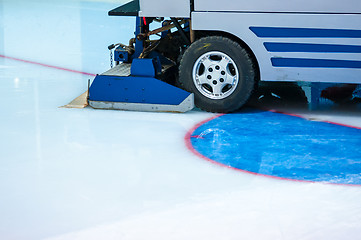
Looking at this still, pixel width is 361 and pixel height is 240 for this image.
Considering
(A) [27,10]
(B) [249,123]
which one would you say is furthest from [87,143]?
(A) [27,10]

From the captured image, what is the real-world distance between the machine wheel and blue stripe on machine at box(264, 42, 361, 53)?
0.23 meters

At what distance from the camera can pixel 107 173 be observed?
369 cm

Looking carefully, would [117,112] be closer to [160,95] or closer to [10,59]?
[160,95]

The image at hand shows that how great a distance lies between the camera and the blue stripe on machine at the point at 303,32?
16.3ft

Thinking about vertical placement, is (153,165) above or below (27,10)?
below

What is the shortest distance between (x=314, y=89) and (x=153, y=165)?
115 inches

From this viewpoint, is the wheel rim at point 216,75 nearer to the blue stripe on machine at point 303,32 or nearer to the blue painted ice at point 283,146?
the blue painted ice at point 283,146

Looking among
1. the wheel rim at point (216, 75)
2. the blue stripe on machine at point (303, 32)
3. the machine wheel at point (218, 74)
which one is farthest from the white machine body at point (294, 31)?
the wheel rim at point (216, 75)

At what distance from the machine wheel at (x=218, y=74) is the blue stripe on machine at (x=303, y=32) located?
0.77 feet

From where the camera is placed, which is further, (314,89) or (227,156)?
(314,89)

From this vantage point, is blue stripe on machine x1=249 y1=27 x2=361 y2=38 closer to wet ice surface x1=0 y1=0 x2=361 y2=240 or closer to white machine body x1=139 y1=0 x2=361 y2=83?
white machine body x1=139 y1=0 x2=361 y2=83

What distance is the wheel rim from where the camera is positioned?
17.0 feet

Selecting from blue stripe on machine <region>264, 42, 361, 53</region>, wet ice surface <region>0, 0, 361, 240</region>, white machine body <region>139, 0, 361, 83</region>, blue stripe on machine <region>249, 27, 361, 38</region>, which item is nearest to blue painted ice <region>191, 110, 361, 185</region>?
wet ice surface <region>0, 0, 361, 240</region>

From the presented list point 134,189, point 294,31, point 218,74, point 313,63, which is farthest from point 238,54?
point 134,189
